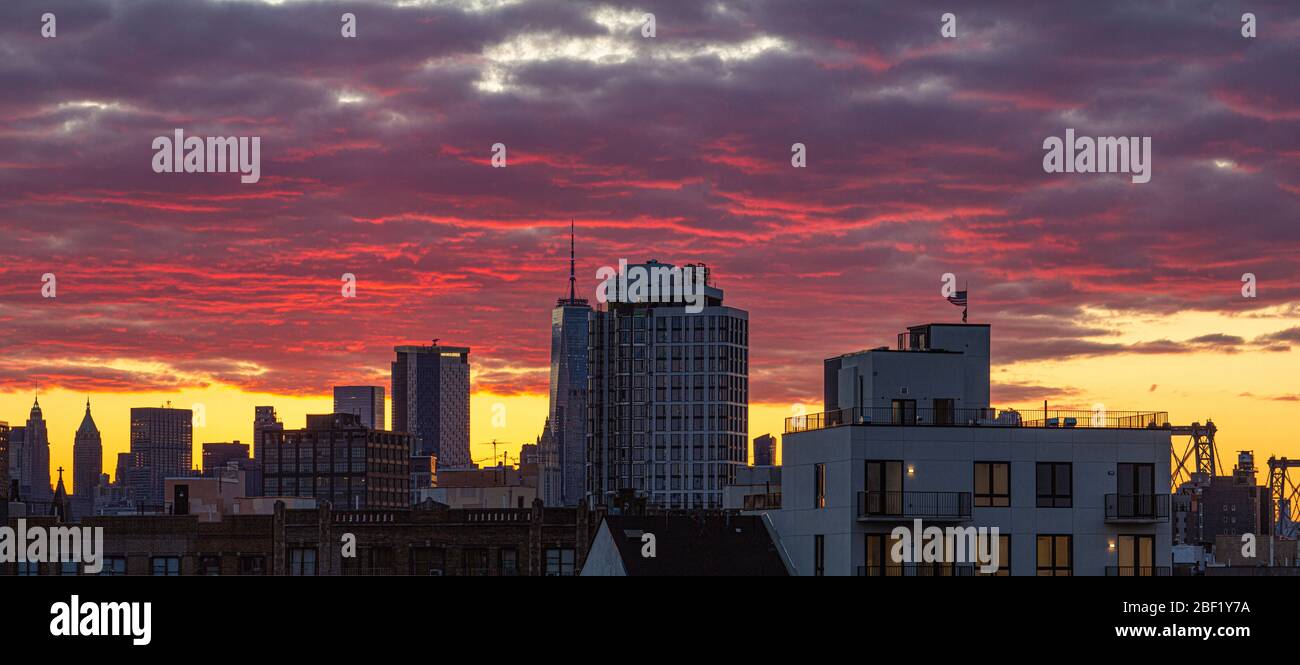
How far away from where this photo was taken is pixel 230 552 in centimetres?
12675

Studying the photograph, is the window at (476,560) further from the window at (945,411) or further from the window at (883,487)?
the window at (883,487)

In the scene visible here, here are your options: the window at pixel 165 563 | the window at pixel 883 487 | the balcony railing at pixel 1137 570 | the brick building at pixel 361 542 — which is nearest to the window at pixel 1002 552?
the window at pixel 883 487

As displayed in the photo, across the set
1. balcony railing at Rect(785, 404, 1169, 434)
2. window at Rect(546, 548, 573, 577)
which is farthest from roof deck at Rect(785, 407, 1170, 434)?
window at Rect(546, 548, 573, 577)

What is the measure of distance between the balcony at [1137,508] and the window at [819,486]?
42.5ft

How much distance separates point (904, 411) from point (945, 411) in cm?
201

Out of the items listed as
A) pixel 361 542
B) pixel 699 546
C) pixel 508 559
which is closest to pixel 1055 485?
pixel 699 546

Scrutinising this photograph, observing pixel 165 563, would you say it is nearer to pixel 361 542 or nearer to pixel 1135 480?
pixel 361 542

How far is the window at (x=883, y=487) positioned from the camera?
77.4m

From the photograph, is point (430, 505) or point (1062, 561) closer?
point (1062, 561)
